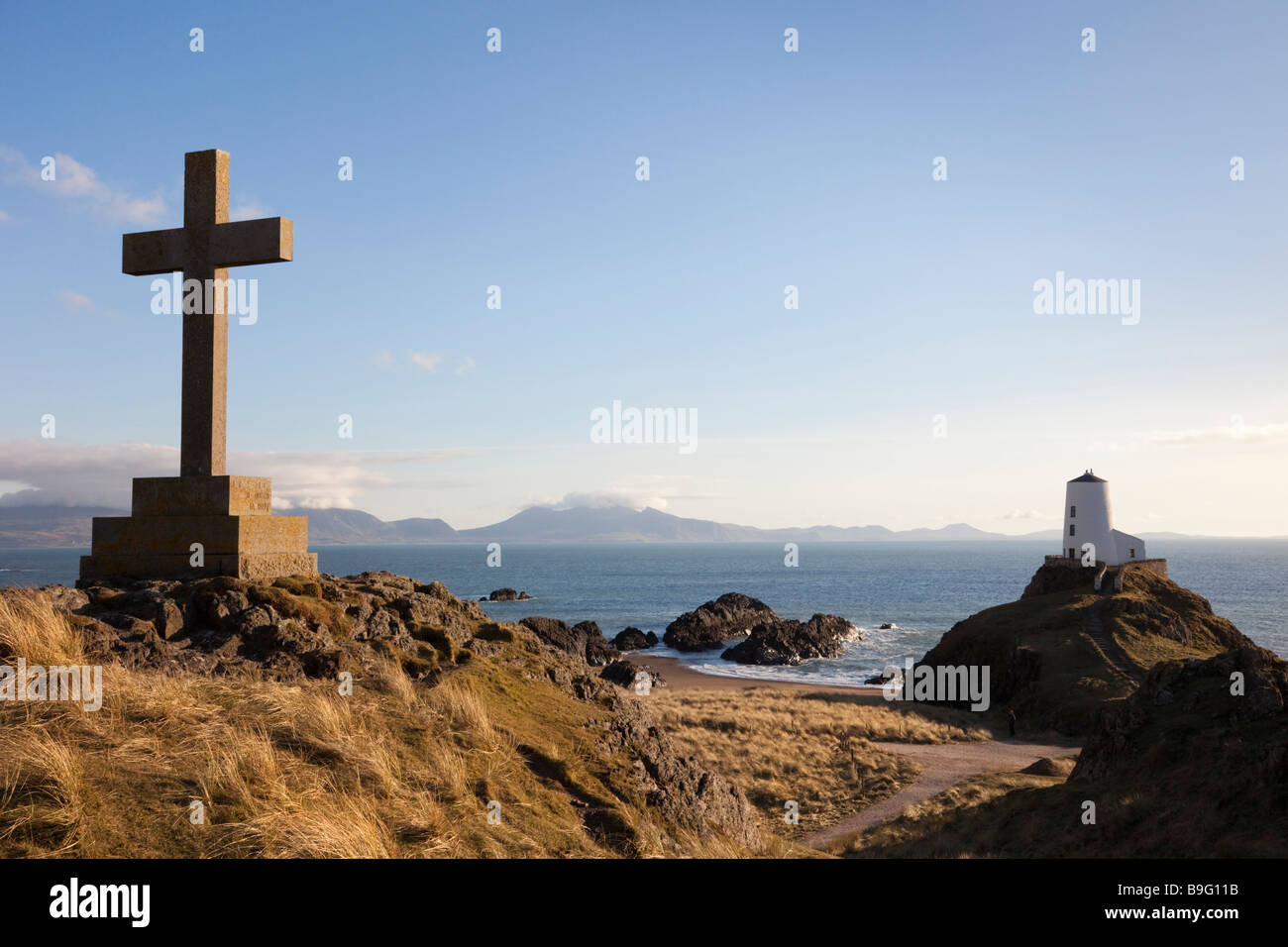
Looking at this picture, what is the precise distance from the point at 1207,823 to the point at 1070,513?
44888 mm

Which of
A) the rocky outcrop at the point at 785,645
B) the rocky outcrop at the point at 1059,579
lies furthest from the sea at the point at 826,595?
the rocky outcrop at the point at 1059,579

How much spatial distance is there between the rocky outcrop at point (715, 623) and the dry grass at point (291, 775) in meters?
61.4

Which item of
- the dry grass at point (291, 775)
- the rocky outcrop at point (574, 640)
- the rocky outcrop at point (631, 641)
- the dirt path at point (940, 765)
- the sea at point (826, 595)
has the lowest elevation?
the sea at point (826, 595)

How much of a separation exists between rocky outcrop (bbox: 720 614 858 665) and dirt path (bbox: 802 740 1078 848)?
98.5 ft

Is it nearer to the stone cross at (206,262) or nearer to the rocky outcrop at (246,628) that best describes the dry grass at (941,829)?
the rocky outcrop at (246,628)

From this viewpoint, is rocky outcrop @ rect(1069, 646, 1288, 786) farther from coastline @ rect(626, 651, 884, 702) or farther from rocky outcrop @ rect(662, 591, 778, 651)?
rocky outcrop @ rect(662, 591, 778, 651)

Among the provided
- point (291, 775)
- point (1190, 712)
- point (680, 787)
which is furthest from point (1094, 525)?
point (291, 775)

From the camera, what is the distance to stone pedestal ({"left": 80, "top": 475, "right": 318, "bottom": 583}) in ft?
31.0

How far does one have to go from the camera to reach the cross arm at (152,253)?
10328 mm

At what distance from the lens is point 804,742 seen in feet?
86.2

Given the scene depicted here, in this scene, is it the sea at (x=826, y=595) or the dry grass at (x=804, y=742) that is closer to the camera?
the dry grass at (x=804, y=742)

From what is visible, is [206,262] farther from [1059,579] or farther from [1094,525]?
[1094,525]

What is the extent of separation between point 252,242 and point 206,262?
28.4 inches

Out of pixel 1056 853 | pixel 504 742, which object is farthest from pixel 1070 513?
pixel 504 742
